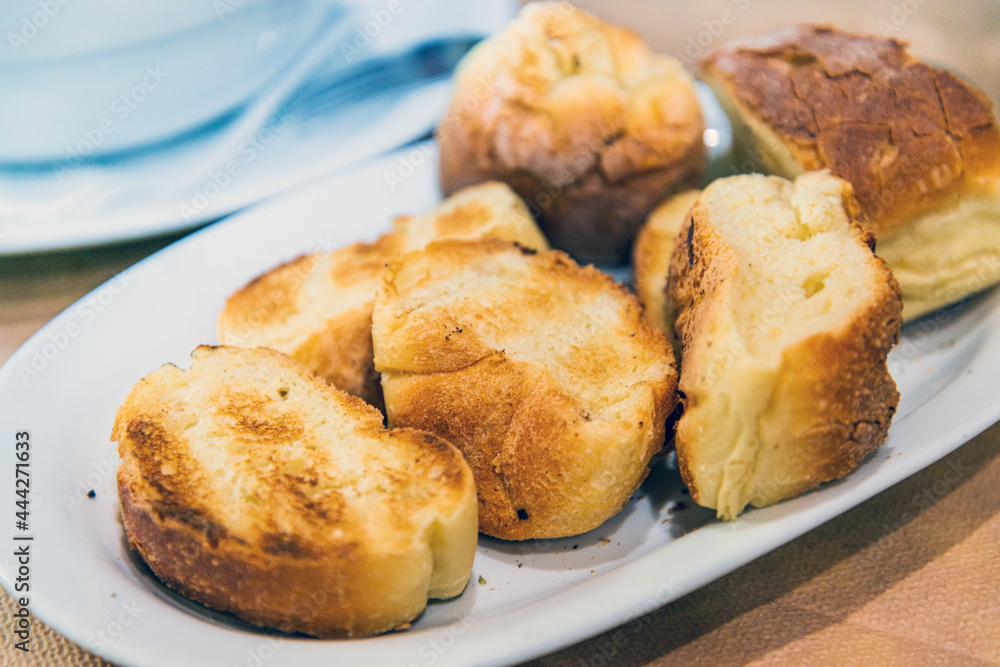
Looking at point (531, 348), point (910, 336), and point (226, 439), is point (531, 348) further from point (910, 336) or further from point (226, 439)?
point (910, 336)

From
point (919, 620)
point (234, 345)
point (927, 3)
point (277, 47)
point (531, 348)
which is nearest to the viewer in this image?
point (919, 620)

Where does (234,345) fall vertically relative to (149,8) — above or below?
below

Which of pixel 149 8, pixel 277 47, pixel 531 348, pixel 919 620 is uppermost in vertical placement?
pixel 149 8

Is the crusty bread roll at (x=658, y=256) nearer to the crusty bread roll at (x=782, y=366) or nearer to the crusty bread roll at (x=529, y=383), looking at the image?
the crusty bread roll at (x=529, y=383)

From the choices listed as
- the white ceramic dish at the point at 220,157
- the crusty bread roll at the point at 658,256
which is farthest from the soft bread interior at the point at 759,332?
the white ceramic dish at the point at 220,157

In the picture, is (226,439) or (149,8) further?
(149,8)

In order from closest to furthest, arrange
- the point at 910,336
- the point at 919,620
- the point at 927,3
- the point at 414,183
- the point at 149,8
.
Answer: the point at 919,620 → the point at 910,336 → the point at 149,8 → the point at 414,183 → the point at 927,3

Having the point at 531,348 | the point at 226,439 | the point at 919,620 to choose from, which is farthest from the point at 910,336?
the point at 226,439
